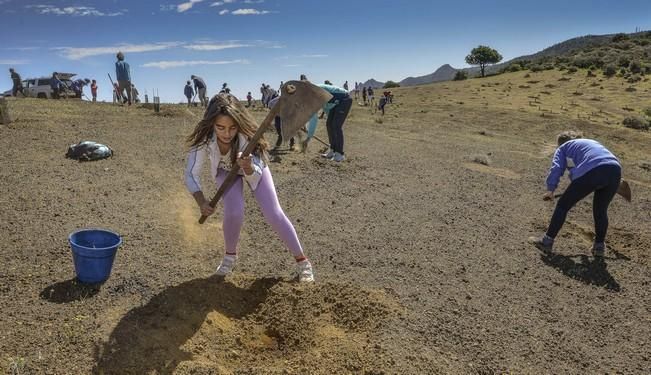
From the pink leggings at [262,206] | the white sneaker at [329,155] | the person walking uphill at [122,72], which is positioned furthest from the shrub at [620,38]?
the pink leggings at [262,206]

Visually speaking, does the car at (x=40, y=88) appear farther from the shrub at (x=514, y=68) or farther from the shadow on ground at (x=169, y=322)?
the shrub at (x=514, y=68)

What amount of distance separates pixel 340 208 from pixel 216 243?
2.35 meters

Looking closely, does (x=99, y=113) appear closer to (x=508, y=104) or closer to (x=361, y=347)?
(x=361, y=347)

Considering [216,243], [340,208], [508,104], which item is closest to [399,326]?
[216,243]

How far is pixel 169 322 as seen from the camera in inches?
136

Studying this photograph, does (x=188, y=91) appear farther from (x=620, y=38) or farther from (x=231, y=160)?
(x=620, y=38)

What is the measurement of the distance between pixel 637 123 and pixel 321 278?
71.7 ft

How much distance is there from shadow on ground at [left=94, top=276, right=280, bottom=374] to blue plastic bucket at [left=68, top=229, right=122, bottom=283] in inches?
18.3

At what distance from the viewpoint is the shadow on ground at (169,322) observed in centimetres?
300

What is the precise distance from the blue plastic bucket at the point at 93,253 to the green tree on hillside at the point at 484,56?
210ft

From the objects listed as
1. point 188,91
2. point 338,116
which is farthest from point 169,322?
point 188,91

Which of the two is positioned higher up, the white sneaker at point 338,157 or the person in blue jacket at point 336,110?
the person in blue jacket at point 336,110

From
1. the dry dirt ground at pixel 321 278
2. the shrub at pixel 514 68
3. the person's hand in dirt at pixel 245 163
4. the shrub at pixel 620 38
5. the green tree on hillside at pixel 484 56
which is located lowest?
the dry dirt ground at pixel 321 278

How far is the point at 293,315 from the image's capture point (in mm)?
3643
